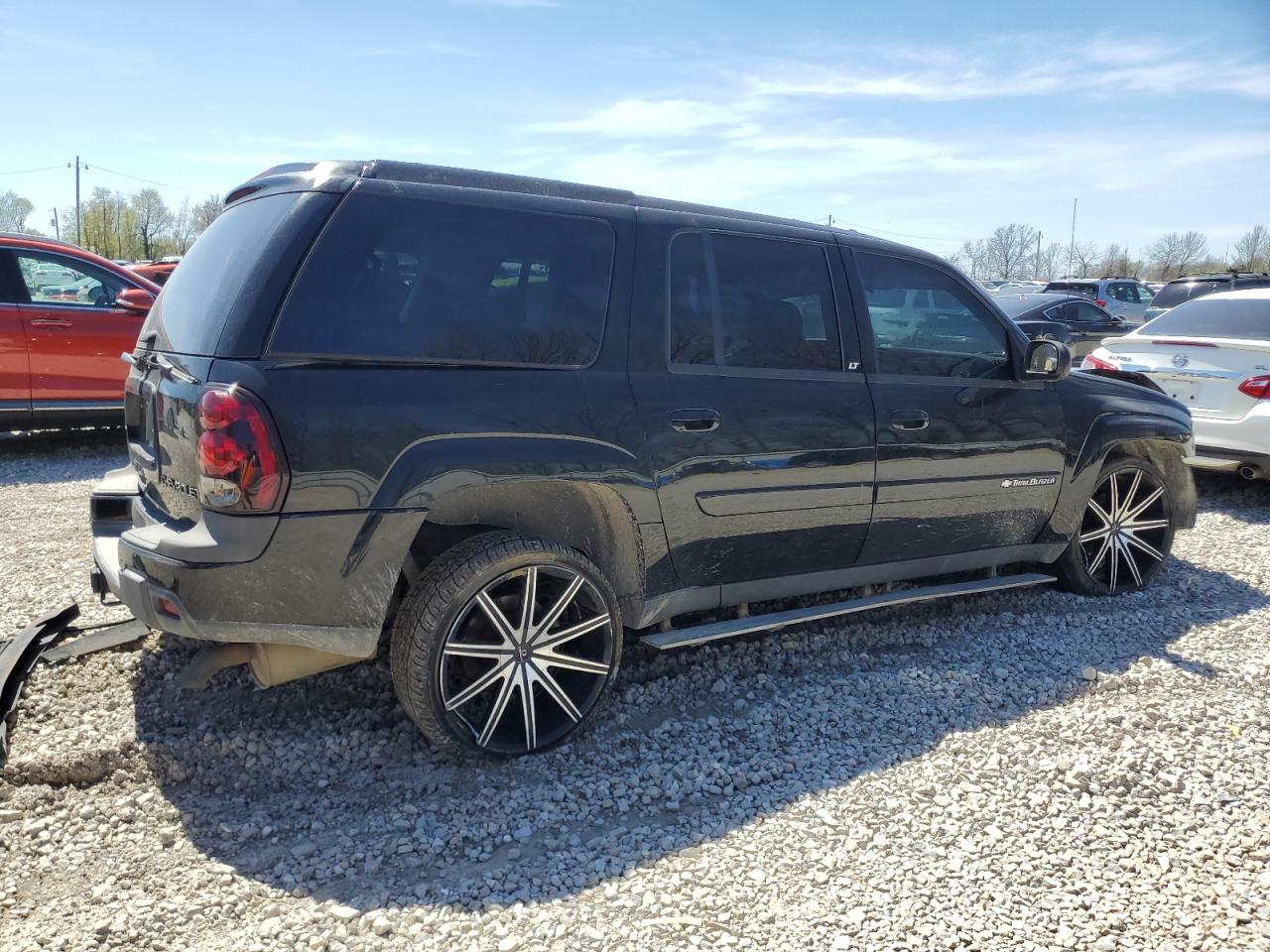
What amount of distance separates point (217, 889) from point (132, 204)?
10501 centimetres

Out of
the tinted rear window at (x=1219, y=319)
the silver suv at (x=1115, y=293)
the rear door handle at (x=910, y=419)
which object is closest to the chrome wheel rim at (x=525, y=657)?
the rear door handle at (x=910, y=419)

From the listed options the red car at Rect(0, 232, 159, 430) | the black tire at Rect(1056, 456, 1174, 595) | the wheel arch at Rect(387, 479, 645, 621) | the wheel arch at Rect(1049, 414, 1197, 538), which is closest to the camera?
the wheel arch at Rect(387, 479, 645, 621)

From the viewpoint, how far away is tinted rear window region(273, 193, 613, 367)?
3.01m

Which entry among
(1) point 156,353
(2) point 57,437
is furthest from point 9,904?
(2) point 57,437

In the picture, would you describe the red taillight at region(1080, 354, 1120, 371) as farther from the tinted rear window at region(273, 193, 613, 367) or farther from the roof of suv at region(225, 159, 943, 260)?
the tinted rear window at region(273, 193, 613, 367)

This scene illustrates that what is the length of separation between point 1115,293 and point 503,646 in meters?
23.7

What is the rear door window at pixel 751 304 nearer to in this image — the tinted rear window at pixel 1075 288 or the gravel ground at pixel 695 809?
the gravel ground at pixel 695 809

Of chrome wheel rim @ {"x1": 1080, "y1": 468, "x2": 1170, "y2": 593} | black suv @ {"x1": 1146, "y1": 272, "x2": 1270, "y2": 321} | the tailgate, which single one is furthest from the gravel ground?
black suv @ {"x1": 1146, "y1": 272, "x2": 1270, "y2": 321}

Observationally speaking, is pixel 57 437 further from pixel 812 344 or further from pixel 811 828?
pixel 811 828

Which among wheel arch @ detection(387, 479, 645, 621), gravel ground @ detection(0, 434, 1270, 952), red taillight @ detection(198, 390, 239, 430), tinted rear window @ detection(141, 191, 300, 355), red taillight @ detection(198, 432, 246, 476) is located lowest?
gravel ground @ detection(0, 434, 1270, 952)

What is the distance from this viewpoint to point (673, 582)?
3752 mm

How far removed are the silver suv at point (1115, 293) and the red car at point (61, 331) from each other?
20117 mm

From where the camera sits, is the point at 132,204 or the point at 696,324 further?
the point at 132,204

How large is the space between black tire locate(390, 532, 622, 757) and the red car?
19.9ft
